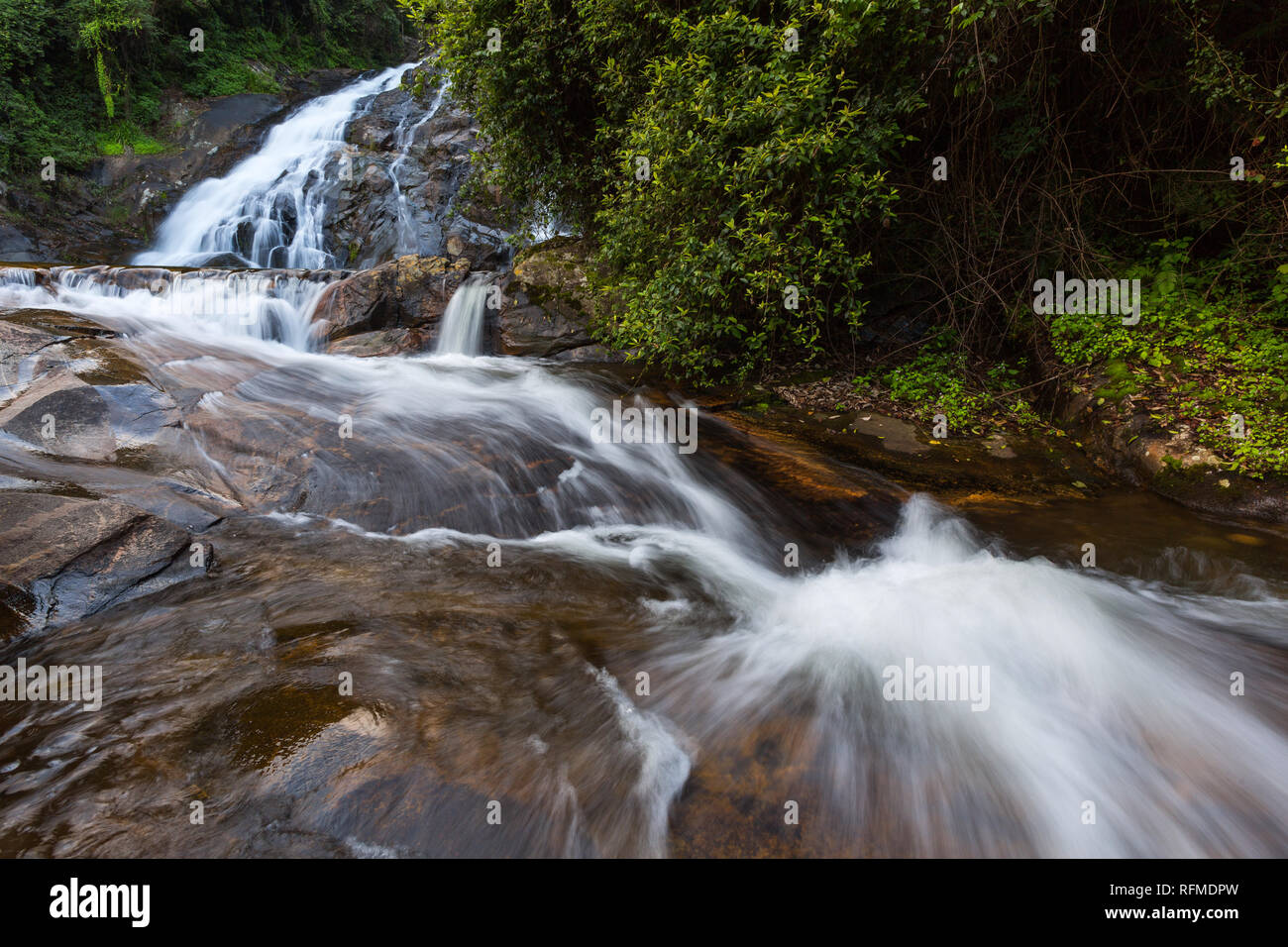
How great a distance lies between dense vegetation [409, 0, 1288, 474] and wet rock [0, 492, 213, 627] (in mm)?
4821

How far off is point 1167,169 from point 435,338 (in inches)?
376

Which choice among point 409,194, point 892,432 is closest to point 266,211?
point 409,194

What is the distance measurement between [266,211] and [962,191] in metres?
16.4

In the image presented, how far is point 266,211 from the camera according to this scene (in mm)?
15648

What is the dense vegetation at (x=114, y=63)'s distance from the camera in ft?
56.6

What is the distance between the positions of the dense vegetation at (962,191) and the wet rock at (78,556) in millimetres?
A: 4821

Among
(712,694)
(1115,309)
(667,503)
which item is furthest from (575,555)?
(1115,309)

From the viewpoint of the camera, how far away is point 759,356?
23.6 feet

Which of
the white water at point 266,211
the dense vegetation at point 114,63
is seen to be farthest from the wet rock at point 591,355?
the dense vegetation at point 114,63

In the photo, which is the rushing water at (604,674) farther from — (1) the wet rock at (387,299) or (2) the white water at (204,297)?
(2) the white water at (204,297)

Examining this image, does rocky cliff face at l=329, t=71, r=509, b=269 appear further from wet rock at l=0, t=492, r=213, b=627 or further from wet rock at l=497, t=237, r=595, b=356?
wet rock at l=0, t=492, r=213, b=627

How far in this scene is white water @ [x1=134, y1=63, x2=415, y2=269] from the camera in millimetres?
15062

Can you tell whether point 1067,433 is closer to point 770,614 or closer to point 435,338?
point 770,614
